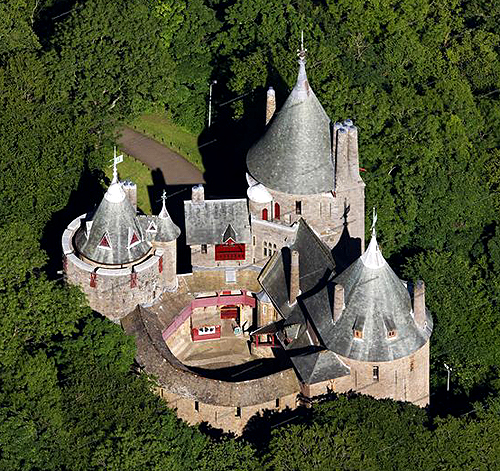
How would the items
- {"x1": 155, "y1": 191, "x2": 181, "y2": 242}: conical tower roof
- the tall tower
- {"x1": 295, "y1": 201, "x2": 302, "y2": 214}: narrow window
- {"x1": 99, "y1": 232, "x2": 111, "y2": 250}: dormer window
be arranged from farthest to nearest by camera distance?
{"x1": 295, "y1": 201, "x2": 302, "y2": 214}: narrow window → the tall tower → {"x1": 155, "y1": 191, "x2": 181, "y2": 242}: conical tower roof → {"x1": 99, "y1": 232, "x2": 111, "y2": 250}: dormer window

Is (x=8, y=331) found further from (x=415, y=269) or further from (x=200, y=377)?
(x=415, y=269)

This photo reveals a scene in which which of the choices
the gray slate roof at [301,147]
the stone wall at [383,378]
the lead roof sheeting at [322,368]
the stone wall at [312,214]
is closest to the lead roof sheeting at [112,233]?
the stone wall at [312,214]

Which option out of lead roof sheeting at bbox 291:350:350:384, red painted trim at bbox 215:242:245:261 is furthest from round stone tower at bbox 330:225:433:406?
red painted trim at bbox 215:242:245:261

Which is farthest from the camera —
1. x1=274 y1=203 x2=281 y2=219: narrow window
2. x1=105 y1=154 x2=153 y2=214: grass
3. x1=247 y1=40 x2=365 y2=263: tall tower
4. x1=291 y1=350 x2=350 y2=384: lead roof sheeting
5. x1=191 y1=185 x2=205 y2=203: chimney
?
x1=105 y1=154 x2=153 y2=214: grass

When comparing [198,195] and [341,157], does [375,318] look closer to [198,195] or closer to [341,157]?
[341,157]

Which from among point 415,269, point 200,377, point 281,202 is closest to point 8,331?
point 200,377

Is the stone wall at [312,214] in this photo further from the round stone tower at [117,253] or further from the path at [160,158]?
the path at [160,158]

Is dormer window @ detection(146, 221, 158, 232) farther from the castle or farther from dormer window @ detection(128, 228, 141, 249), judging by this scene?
dormer window @ detection(128, 228, 141, 249)
